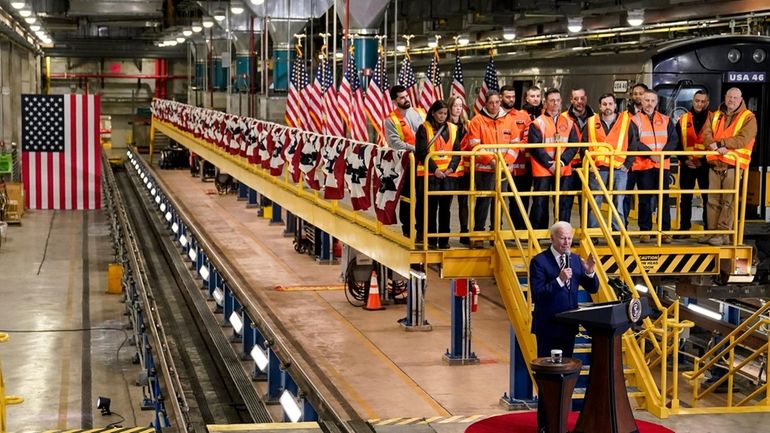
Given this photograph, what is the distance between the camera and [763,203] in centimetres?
1867

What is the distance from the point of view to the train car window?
65.2ft

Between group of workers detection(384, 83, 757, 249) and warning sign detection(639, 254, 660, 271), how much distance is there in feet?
1.83

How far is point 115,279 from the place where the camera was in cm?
2534

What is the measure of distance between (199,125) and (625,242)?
23.3 meters

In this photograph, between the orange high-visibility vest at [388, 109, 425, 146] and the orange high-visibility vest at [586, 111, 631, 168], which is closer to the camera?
the orange high-visibility vest at [586, 111, 631, 168]

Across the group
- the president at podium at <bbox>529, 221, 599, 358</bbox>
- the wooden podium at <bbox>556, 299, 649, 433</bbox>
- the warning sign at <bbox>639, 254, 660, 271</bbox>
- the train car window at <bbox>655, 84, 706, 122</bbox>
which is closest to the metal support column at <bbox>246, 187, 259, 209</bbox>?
the train car window at <bbox>655, 84, 706, 122</bbox>

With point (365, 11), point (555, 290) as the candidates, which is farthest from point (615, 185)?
point (365, 11)

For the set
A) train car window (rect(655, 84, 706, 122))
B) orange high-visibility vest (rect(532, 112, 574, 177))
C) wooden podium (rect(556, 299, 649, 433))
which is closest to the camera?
wooden podium (rect(556, 299, 649, 433))

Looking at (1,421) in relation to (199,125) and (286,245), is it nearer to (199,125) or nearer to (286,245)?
(286,245)

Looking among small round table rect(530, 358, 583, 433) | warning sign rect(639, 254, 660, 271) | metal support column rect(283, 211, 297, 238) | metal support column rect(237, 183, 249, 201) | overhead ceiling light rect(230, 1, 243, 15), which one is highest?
overhead ceiling light rect(230, 1, 243, 15)

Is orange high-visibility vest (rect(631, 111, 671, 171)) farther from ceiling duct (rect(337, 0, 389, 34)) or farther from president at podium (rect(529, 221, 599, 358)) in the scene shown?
ceiling duct (rect(337, 0, 389, 34))

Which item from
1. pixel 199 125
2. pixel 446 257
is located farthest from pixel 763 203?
pixel 199 125

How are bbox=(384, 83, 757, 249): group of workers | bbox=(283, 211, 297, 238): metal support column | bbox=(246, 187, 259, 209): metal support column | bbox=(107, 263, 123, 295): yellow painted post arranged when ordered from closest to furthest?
bbox=(384, 83, 757, 249): group of workers, bbox=(107, 263, 123, 295): yellow painted post, bbox=(283, 211, 297, 238): metal support column, bbox=(246, 187, 259, 209): metal support column

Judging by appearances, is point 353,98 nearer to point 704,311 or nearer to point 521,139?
point 704,311
